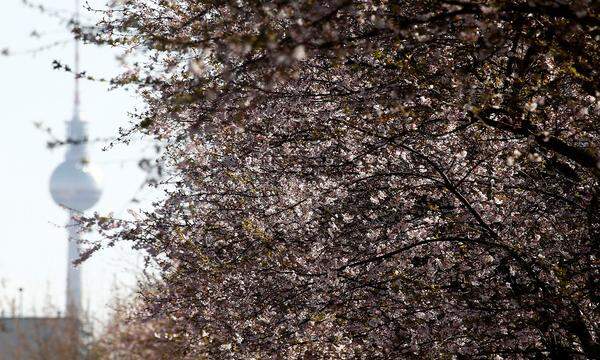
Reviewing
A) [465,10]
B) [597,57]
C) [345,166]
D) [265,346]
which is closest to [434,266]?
[345,166]

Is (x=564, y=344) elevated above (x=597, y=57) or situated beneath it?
situated beneath

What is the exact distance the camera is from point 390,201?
10273mm

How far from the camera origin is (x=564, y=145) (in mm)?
8562

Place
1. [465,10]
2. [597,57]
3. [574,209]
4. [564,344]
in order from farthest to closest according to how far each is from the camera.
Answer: [564,344] < [574,209] < [597,57] < [465,10]

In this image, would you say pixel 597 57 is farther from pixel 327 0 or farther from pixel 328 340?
pixel 328 340

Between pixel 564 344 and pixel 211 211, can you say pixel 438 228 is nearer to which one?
pixel 564 344

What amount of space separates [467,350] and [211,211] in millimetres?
2942

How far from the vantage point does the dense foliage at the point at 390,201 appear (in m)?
9.20

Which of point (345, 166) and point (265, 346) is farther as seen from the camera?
point (265, 346)

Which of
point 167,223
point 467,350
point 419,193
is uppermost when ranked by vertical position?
point 167,223

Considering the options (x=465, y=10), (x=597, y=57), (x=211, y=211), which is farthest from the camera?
(x=211, y=211)

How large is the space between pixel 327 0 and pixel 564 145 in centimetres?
249

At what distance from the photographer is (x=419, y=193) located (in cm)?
1038

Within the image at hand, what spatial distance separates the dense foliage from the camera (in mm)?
9203
